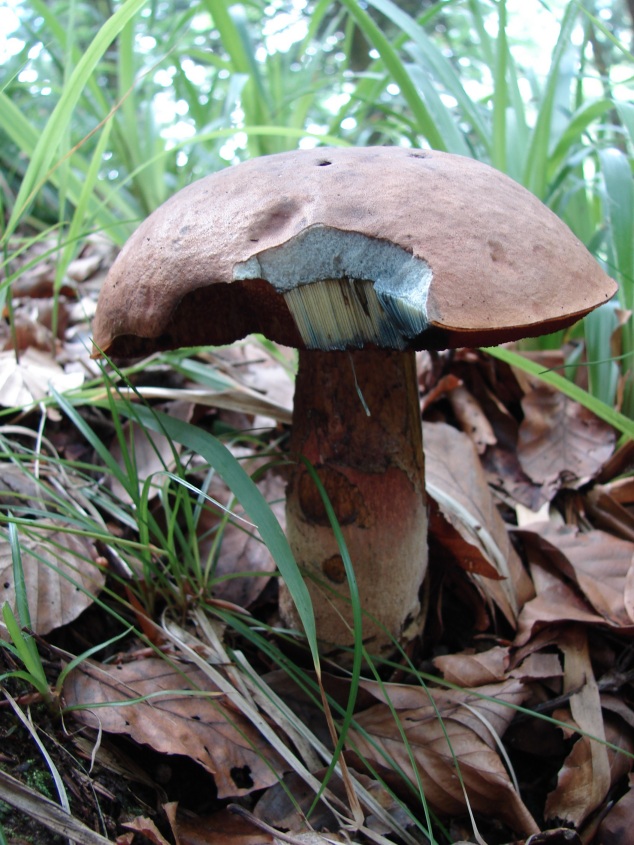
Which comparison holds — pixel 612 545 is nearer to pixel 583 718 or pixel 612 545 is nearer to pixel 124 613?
pixel 583 718

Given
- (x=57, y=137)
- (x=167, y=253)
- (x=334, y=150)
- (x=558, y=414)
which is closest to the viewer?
(x=167, y=253)

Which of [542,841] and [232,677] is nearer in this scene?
[542,841]

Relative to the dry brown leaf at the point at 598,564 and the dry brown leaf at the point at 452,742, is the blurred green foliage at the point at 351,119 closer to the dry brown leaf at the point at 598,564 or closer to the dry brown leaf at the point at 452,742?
the dry brown leaf at the point at 598,564

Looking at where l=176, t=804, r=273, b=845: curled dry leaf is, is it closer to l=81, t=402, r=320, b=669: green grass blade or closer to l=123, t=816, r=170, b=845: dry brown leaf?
l=123, t=816, r=170, b=845: dry brown leaf

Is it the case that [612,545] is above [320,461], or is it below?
below

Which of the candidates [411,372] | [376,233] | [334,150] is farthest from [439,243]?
[411,372]

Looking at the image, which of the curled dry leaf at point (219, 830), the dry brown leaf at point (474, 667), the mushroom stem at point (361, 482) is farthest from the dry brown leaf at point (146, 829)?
the dry brown leaf at point (474, 667)

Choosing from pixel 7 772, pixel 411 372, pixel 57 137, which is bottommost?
pixel 7 772
